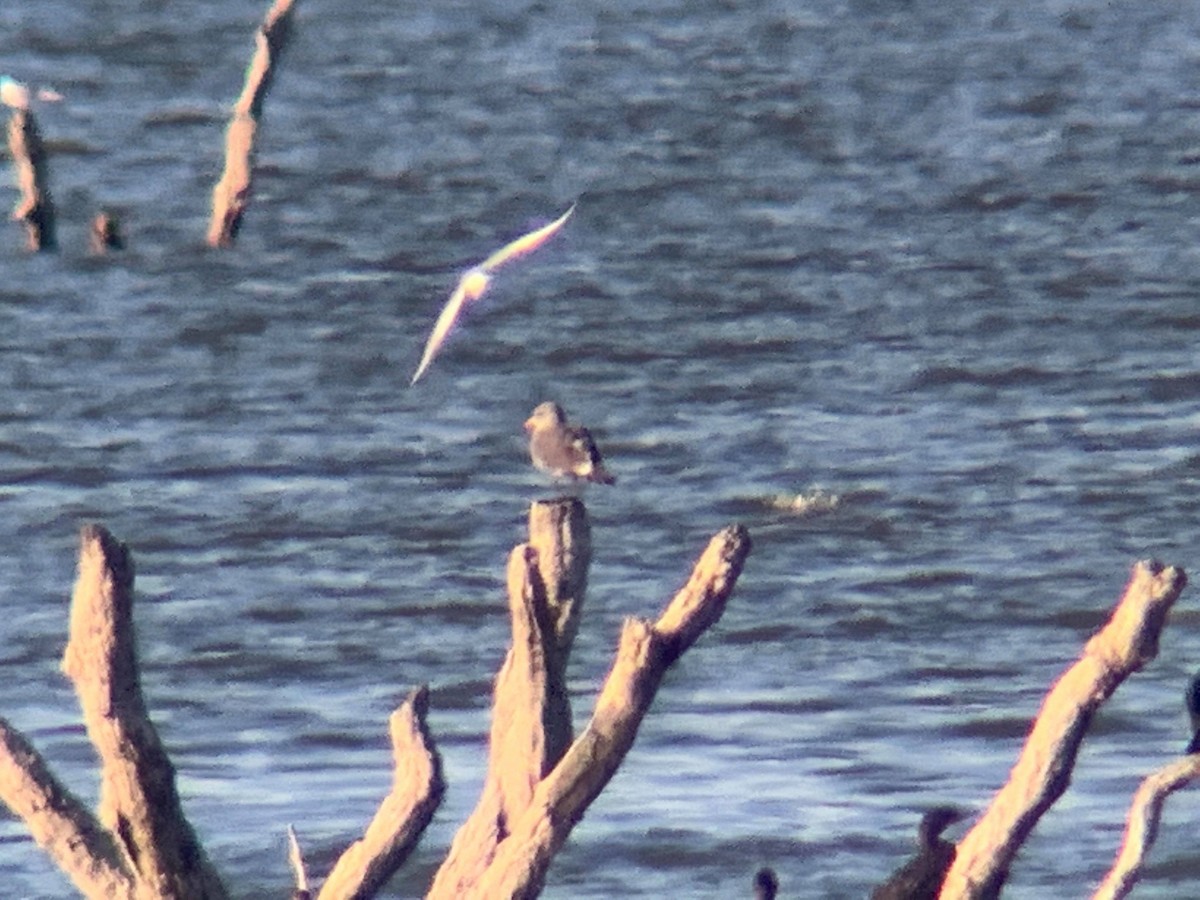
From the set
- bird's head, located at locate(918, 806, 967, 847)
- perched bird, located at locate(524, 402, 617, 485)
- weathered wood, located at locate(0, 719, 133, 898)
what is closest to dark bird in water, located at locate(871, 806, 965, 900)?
bird's head, located at locate(918, 806, 967, 847)

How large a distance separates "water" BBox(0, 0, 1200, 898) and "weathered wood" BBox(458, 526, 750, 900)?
3.17m

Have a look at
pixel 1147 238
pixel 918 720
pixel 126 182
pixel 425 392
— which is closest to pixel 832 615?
pixel 918 720

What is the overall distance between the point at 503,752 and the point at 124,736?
0.59m

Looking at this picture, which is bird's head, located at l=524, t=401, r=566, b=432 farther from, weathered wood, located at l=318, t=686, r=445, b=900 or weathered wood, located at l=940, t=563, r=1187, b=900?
weathered wood, located at l=940, t=563, r=1187, b=900

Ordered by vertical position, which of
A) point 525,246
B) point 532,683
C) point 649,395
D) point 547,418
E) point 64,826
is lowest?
point 64,826

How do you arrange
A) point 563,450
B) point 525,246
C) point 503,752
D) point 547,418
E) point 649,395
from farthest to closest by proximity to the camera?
point 649,395 → point 547,418 → point 563,450 → point 525,246 → point 503,752

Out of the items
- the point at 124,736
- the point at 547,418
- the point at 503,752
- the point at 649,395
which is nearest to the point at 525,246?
the point at 503,752

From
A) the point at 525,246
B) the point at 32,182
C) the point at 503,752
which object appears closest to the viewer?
the point at 503,752

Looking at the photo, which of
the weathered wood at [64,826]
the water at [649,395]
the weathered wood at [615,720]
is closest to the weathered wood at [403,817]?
the weathered wood at [615,720]

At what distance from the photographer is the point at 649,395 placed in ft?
43.7

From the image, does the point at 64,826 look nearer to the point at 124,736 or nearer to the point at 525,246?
the point at 124,736

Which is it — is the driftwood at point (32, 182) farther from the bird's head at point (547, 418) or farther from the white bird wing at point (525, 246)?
the white bird wing at point (525, 246)

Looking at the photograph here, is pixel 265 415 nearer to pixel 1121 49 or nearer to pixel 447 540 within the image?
pixel 447 540

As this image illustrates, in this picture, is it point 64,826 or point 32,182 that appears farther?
point 32,182
